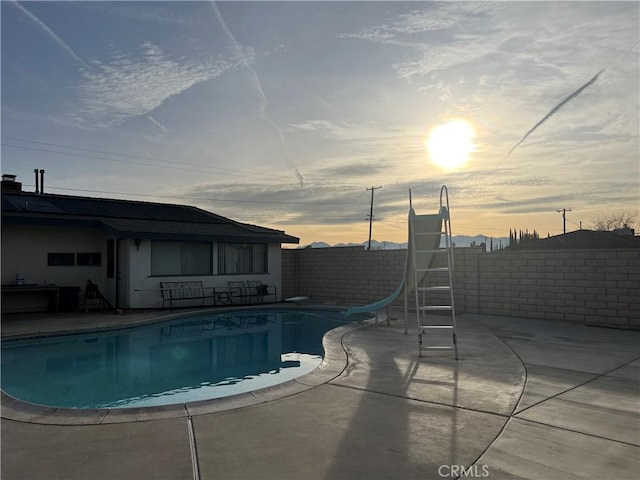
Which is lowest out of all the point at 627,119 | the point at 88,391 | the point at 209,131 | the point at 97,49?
the point at 88,391

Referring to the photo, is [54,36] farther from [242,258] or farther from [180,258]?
[242,258]

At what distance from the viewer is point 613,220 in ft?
129

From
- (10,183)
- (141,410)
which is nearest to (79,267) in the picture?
(10,183)

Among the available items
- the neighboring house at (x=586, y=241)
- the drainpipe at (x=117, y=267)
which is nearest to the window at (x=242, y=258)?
the drainpipe at (x=117, y=267)

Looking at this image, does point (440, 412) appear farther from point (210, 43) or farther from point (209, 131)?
point (209, 131)

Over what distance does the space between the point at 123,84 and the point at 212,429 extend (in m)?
10.4

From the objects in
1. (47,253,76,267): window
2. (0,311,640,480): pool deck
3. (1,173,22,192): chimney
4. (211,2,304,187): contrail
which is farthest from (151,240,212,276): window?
(0,311,640,480): pool deck

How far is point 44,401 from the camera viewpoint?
5.28 m

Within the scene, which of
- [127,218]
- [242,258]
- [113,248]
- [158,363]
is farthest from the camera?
[242,258]

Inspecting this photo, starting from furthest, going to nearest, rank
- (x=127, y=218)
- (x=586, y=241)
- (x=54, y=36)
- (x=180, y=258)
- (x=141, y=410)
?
(x=586, y=241), (x=127, y=218), (x=180, y=258), (x=54, y=36), (x=141, y=410)

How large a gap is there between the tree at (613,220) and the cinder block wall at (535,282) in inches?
1227

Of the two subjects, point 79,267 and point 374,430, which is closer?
point 374,430

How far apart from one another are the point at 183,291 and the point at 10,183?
271 inches

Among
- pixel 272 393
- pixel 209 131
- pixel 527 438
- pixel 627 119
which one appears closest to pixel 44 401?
pixel 272 393
